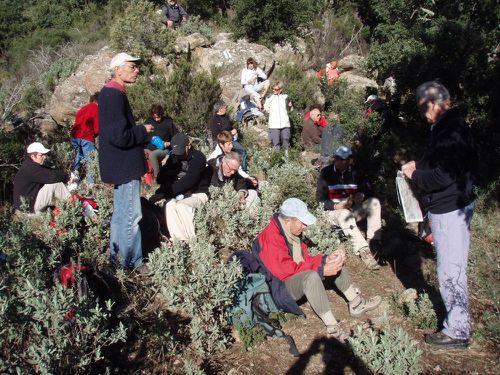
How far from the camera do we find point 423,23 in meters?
11.6

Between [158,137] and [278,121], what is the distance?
9.76 feet

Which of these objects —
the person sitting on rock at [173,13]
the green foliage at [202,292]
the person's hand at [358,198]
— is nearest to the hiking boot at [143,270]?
the green foliage at [202,292]

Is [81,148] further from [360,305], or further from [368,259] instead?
[360,305]

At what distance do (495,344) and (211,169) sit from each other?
3.50 meters

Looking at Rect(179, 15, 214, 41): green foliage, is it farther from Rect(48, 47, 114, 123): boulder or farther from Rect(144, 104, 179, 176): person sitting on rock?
Rect(144, 104, 179, 176): person sitting on rock

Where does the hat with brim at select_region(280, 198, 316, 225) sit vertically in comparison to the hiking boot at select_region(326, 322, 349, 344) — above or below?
above

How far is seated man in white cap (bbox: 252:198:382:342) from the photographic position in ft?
12.9

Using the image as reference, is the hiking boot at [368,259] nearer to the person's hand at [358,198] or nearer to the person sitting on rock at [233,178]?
the person's hand at [358,198]

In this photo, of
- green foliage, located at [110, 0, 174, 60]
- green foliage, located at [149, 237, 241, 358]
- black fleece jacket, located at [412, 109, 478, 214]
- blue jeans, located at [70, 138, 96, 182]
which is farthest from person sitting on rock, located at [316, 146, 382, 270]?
green foliage, located at [110, 0, 174, 60]

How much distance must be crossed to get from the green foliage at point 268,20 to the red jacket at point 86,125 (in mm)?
8656

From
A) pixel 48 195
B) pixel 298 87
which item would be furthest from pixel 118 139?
pixel 298 87

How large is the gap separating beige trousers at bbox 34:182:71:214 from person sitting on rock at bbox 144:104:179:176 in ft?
7.14

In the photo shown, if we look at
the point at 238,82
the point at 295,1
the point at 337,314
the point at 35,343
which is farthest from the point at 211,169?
the point at 295,1

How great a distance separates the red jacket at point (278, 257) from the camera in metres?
4.02
